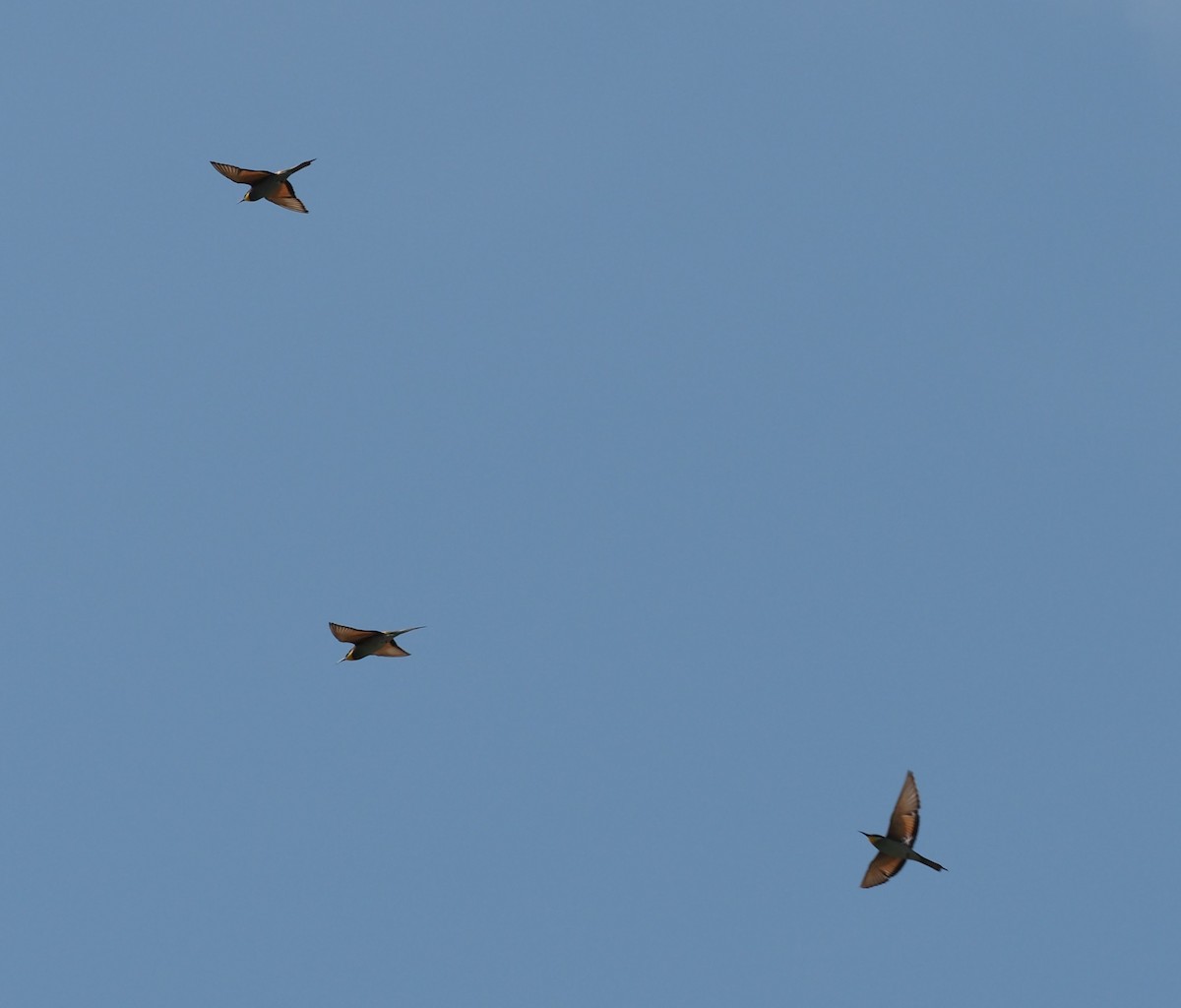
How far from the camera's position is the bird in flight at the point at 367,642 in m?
55.2

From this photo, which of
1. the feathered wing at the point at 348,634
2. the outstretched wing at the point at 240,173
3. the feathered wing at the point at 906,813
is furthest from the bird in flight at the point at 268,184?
the feathered wing at the point at 906,813

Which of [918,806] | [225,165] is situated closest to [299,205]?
[225,165]

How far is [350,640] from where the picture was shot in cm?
5588

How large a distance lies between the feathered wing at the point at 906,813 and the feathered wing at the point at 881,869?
103 cm

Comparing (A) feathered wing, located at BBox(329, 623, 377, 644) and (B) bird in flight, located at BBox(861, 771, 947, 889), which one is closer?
(B) bird in flight, located at BBox(861, 771, 947, 889)

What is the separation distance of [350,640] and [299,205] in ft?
50.8

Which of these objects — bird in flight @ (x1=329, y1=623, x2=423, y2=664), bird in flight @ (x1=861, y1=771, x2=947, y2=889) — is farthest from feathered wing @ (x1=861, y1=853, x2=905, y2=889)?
bird in flight @ (x1=329, y1=623, x2=423, y2=664)

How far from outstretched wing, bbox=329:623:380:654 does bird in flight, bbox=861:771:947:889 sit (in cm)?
1756

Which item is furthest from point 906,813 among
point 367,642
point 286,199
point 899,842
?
point 286,199

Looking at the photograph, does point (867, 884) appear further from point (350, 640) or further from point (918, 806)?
point (350, 640)

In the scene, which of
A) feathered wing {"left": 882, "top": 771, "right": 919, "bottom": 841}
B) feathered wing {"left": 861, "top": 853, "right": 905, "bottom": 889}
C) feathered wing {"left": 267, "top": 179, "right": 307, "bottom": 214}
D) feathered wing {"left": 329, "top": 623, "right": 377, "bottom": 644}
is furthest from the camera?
feathered wing {"left": 267, "top": 179, "right": 307, "bottom": 214}

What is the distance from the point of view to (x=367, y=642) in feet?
183

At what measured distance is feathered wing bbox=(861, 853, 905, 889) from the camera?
174 feet

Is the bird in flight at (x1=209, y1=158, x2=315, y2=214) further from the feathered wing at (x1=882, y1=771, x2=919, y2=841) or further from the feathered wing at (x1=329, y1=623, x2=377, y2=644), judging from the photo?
the feathered wing at (x1=882, y1=771, x2=919, y2=841)
